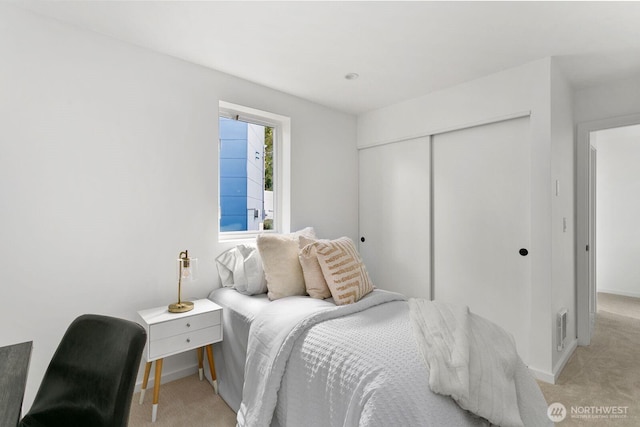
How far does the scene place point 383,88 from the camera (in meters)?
2.82

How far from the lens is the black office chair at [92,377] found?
969 mm

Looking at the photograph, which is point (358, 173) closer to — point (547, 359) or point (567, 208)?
point (567, 208)

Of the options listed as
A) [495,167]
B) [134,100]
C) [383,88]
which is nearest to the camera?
[134,100]

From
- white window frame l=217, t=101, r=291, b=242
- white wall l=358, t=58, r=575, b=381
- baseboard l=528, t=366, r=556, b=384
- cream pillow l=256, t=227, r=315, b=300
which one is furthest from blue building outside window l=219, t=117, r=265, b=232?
baseboard l=528, t=366, r=556, b=384

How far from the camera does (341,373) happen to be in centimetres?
130

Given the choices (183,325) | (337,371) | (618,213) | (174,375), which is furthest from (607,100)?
(174,375)

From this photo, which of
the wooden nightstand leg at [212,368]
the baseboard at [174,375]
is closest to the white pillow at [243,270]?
the wooden nightstand leg at [212,368]

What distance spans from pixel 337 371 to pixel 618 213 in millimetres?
5462

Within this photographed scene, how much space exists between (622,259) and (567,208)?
3.02 meters

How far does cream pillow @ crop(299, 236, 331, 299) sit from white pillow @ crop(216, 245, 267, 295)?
0.35m

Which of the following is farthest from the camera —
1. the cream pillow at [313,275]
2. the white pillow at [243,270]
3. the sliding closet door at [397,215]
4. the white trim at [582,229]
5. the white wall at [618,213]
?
the white wall at [618,213]

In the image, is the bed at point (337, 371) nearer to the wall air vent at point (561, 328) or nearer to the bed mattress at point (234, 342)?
the bed mattress at point (234, 342)

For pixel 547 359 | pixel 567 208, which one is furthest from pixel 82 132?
pixel 567 208

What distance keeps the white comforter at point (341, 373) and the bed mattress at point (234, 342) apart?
0.19 meters
